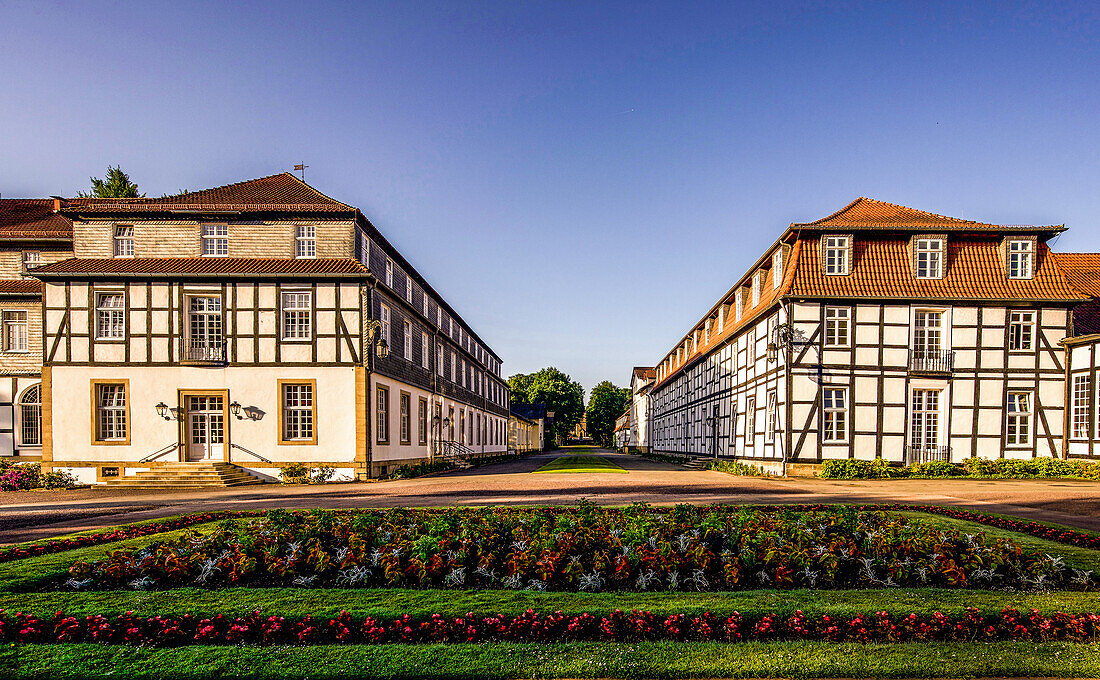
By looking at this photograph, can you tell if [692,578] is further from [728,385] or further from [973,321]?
[728,385]

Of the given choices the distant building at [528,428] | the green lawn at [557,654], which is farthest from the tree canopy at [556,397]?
the green lawn at [557,654]

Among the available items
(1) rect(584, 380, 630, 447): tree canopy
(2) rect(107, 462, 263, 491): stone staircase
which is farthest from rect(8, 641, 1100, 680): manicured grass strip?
(1) rect(584, 380, 630, 447): tree canopy

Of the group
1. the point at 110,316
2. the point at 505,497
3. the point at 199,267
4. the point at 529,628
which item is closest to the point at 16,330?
the point at 110,316

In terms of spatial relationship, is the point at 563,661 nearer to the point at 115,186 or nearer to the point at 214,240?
the point at 214,240

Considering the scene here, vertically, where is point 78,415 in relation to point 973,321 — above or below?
below

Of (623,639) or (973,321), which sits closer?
(623,639)

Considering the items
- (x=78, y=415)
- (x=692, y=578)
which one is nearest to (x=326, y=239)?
(x=78, y=415)

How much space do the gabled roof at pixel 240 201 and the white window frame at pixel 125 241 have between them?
0.70 m

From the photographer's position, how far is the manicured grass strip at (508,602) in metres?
6.20

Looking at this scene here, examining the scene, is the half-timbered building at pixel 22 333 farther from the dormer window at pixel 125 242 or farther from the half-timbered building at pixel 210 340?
the dormer window at pixel 125 242

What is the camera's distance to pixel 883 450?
26.0 metres

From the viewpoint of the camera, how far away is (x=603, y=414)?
144 metres

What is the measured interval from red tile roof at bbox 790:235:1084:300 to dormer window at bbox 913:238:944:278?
0.31m

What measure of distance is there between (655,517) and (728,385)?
92.4 ft
